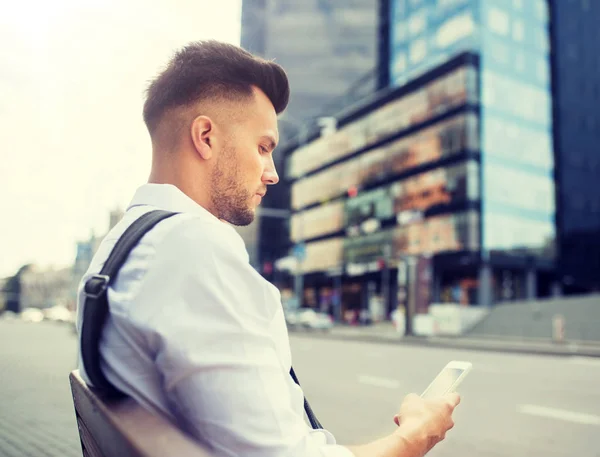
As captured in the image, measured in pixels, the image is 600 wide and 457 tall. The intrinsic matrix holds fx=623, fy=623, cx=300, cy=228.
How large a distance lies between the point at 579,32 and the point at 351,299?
1177 inches

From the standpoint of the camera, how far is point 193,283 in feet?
3.12

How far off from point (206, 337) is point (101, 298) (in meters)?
0.23

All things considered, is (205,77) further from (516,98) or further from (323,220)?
(323,220)

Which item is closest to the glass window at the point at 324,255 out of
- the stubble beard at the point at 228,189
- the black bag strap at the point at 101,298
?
the stubble beard at the point at 228,189

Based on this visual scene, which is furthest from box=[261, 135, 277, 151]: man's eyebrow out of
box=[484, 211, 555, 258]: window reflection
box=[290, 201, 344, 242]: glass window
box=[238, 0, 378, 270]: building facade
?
box=[238, 0, 378, 270]: building facade

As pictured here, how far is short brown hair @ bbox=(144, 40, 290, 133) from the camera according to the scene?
1338mm

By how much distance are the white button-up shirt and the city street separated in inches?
173

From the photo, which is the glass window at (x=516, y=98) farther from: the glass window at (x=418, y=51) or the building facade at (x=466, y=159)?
the glass window at (x=418, y=51)

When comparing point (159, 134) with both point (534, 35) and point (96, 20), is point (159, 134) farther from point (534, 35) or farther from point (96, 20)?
point (534, 35)

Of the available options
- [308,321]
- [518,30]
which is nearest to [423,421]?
[308,321]

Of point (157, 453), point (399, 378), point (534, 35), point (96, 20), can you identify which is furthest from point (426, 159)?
point (157, 453)

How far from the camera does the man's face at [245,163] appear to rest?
1.32 m

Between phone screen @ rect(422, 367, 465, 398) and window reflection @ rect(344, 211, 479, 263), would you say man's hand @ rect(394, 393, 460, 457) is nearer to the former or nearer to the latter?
phone screen @ rect(422, 367, 465, 398)

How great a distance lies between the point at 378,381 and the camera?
1066cm
